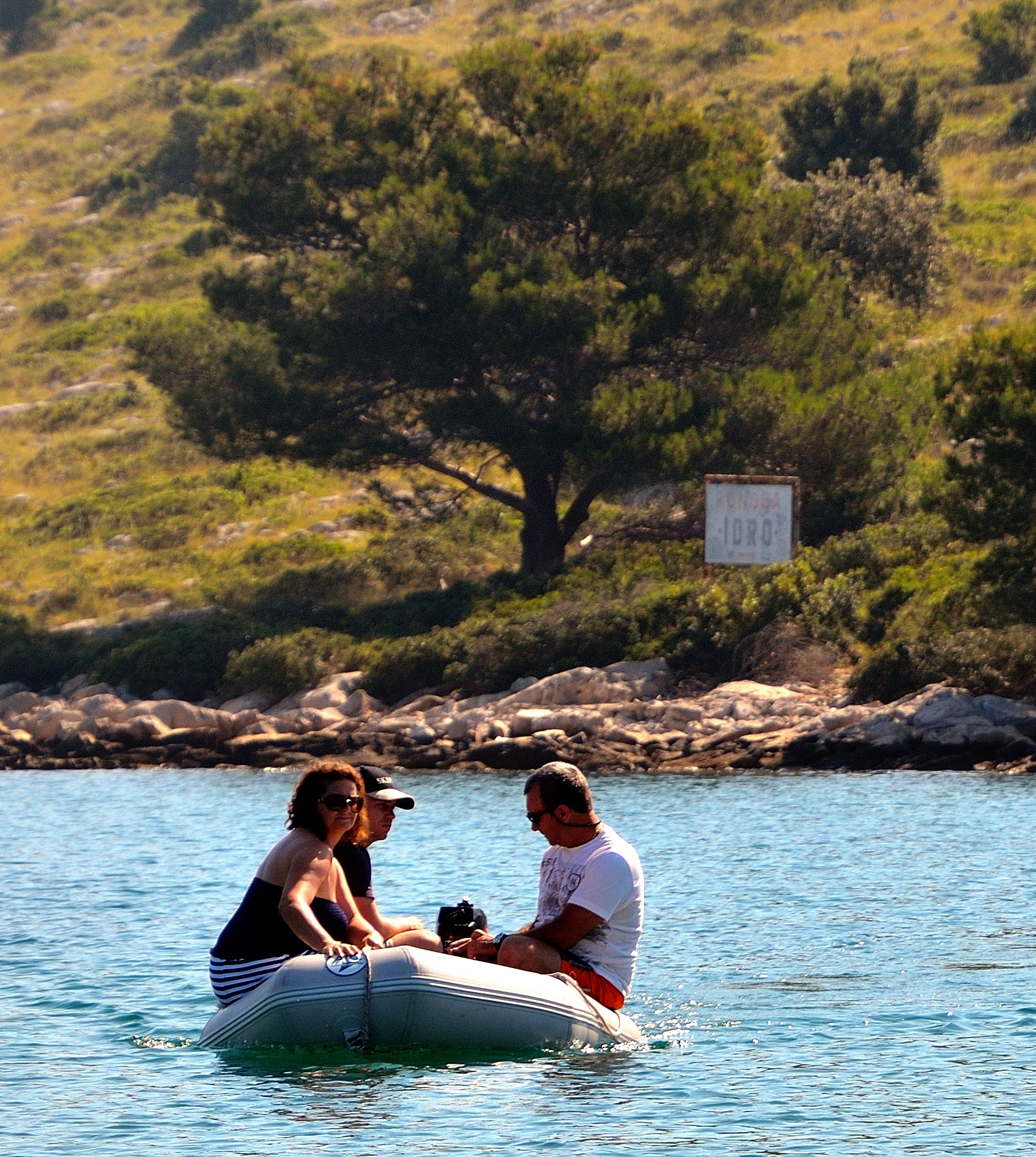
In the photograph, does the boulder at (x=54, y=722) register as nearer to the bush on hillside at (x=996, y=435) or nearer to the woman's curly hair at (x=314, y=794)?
the bush on hillside at (x=996, y=435)

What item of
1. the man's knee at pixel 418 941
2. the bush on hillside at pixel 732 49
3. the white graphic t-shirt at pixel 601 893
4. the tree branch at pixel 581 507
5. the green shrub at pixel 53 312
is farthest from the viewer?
the bush on hillside at pixel 732 49

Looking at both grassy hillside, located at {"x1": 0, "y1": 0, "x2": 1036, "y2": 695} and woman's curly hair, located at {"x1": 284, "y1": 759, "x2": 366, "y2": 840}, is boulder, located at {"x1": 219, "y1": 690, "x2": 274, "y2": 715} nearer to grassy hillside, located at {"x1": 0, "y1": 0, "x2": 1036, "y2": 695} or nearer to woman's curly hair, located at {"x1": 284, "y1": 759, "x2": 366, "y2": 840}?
grassy hillside, located at {"x1": 0, "y1": 0, "x2": 1036, "y2": 695}

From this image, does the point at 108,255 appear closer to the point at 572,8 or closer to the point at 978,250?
the point at 572,8

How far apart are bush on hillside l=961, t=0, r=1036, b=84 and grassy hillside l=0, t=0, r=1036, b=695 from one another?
0.95m

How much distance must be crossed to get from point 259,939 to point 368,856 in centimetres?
83

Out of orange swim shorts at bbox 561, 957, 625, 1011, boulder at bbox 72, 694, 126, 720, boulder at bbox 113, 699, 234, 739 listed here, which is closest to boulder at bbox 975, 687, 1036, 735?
boulder at bbox 113, 699, 234, 739

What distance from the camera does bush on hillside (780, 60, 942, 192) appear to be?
202ft

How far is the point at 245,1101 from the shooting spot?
36.9 feet

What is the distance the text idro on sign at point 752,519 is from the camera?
40.4 metres

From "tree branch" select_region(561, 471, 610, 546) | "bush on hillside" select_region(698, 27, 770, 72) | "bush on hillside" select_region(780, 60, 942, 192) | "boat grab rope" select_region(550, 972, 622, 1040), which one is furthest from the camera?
"bush on hillside" select_region(698, 27, 770, 72)

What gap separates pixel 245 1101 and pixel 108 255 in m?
71.9

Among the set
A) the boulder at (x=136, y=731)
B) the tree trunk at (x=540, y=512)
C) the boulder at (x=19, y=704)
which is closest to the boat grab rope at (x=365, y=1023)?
the boulder at (x=136, y=731)

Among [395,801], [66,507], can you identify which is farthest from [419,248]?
[395,801]

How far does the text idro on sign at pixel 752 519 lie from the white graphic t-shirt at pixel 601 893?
2906 centimetres
